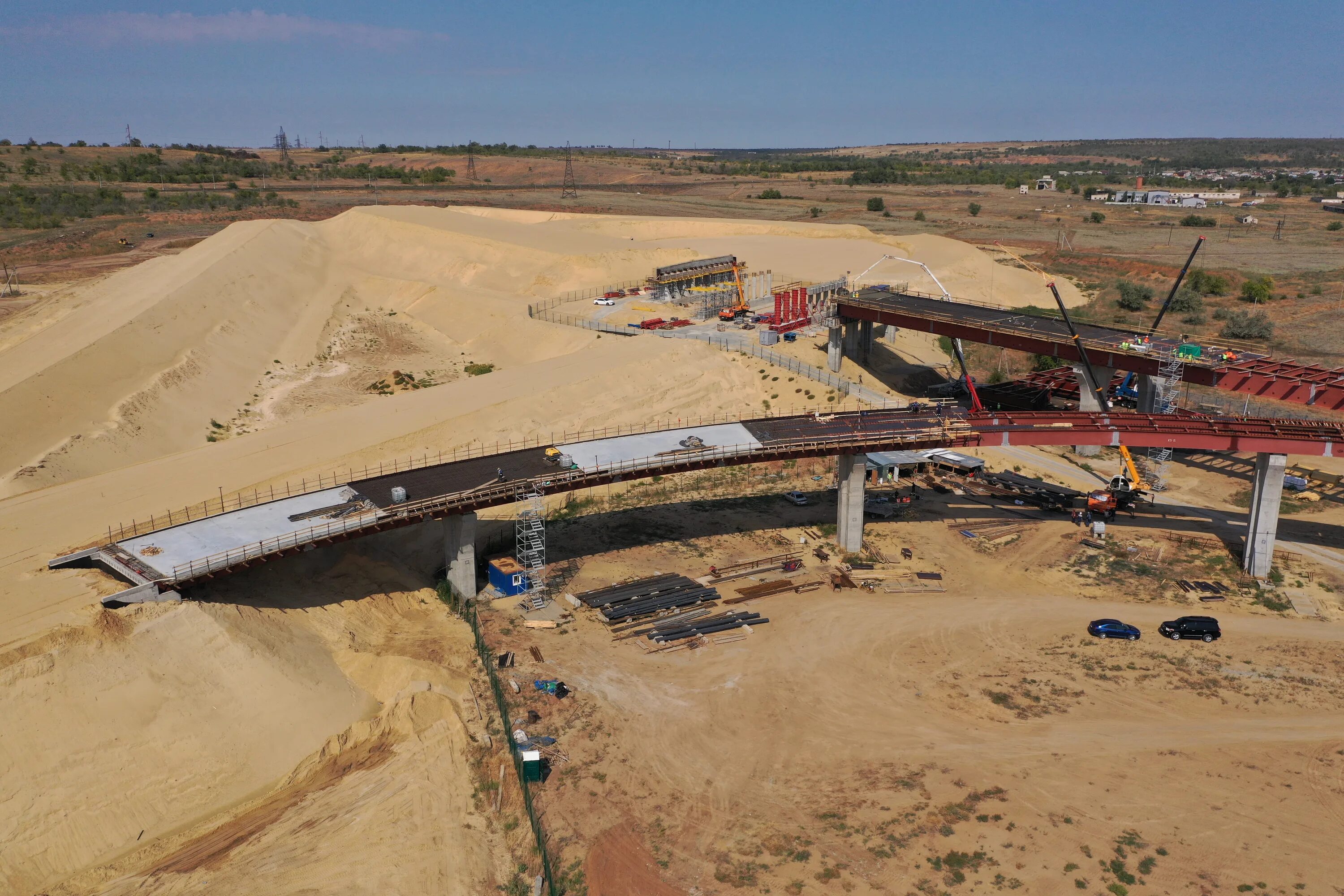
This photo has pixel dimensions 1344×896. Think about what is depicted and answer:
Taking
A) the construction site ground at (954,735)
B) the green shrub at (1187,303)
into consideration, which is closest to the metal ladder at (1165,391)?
the construction site ground at (954,735)

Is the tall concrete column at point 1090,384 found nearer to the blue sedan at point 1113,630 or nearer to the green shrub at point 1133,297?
the blue sedan at point 1113,630

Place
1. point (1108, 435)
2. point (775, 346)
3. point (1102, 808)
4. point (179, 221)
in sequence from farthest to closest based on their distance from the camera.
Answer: point (179, 221), point (775, 346), point (1108, 435), point (1102, 808)

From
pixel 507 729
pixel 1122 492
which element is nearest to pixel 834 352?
pixel 1122 492

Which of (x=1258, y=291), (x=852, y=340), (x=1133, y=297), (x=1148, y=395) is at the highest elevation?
(x=1133, y=297)

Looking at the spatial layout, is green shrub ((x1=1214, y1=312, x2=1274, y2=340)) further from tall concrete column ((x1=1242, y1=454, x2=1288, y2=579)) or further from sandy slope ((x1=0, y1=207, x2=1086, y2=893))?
tall concrete column ((x1=1242, y1=454, x2=1288, y2=579))

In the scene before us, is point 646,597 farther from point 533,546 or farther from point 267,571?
point 267,571

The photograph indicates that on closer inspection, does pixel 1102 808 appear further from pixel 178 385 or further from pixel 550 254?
pixel 550 254

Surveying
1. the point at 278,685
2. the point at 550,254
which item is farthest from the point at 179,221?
the point at 278,685

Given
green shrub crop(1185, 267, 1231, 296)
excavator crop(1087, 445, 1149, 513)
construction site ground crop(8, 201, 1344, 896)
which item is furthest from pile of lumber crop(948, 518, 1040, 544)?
green shrub crop(1185, 267, 1231, 296)
